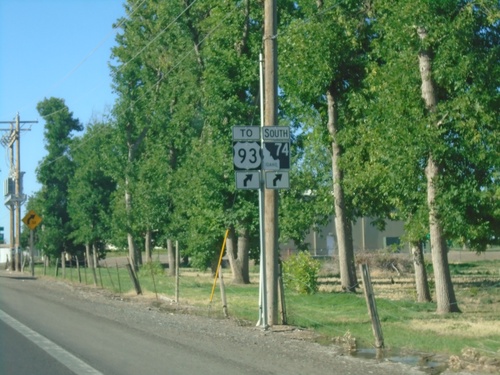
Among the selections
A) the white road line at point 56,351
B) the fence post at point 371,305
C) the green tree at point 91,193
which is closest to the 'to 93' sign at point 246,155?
the fence post at point 371,305

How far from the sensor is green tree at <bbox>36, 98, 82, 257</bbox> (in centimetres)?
6938

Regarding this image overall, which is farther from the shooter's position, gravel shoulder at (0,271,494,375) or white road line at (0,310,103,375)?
gravel shoulder at (0,271,494,375)

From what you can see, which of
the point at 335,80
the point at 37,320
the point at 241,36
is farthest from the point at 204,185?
the point at 37,320

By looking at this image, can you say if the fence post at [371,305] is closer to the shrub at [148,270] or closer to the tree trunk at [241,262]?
the tree trunk at [241,262]

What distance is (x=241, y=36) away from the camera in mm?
35406

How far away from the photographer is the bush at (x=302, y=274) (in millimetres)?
28703

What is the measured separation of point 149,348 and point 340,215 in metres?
16.1

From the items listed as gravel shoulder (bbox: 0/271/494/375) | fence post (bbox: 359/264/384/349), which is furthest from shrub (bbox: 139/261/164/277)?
fence post (bbox: 359/264/384/349)

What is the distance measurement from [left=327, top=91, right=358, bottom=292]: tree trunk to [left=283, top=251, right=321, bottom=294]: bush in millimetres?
1259

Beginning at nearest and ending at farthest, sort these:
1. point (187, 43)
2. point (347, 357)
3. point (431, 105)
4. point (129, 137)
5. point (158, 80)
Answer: point (347, 357)
point (431, 105)
point (187, 43)
point (158, 80)
point (129, 137)

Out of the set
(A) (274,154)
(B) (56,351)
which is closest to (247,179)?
(A) (274,154)

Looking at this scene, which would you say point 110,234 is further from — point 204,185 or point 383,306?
point 383,306

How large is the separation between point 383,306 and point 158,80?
30157 mm

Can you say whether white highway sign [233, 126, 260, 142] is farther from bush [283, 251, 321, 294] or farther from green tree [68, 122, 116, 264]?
green tree [68, 122, 116, 264]
